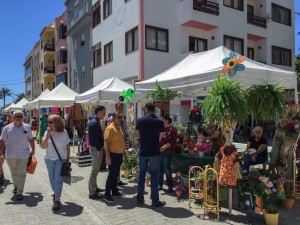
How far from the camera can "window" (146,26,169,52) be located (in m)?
17.8

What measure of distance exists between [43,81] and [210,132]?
1509 inches

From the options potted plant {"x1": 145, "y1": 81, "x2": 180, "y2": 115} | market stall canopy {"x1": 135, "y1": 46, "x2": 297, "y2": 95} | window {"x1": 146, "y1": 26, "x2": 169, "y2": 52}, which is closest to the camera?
market stall canopy {"x1": 135, "y1": 46, "x2": 297, "y2": 95}

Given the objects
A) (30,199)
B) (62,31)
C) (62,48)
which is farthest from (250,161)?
(62,31)

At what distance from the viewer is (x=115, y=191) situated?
23.3 ft

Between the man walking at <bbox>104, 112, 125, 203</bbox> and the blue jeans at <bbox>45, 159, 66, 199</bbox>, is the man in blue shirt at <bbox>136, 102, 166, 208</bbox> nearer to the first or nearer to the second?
the man walking at <bbox>104, 112, 125, 203</bbox>

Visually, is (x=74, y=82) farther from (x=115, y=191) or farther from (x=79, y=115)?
(x=115, y=191)

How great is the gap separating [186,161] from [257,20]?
59.2ft

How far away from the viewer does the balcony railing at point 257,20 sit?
2191cm

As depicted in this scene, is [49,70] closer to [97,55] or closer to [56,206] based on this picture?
[97,55]

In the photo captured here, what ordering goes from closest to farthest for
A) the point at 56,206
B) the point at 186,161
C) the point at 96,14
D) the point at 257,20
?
the point at 56,206 < the point at 186,161 < the point at 257,20 < the point at 96,14

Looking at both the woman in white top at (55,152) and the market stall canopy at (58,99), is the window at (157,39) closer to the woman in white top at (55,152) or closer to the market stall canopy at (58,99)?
the market stall canopy at (58,99)

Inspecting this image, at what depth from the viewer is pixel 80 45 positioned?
28531 millimetres

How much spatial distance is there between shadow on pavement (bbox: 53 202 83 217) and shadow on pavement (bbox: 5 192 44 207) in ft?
2.12

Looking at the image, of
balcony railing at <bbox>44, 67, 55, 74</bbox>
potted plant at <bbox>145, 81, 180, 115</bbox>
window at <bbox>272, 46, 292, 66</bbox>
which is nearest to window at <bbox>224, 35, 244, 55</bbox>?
window at <bbox>272, 46, 292, 66</bbox>
